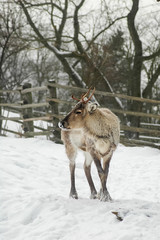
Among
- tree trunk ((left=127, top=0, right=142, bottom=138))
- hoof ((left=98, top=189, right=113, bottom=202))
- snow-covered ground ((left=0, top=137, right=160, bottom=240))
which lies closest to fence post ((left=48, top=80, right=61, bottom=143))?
snow-covered ground ((left=0, top=137, right=160, bottom=240))

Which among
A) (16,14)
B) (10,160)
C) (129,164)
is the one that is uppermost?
(16,14)

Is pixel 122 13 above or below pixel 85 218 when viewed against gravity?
above

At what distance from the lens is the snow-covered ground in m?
2.54

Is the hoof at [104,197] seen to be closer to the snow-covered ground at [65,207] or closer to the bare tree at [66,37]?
the snow-covered ground at [65,207]

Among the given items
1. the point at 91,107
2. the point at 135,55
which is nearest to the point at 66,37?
the point at 135,55

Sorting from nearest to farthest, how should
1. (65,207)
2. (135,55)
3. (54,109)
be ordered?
1. (65,207)
2. (54,109)
3. (135,55)

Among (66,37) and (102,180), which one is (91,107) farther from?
(66,37)

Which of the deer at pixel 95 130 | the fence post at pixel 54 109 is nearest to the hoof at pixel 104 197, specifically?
the deer at pixel 95 130

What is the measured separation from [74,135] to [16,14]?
10875 mm

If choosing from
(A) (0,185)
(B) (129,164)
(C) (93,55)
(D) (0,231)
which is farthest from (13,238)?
(C) (93,55)

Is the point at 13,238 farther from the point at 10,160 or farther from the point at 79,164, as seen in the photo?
the point at 79,164

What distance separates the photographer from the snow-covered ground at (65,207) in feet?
8.32

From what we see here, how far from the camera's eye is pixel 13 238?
256cm

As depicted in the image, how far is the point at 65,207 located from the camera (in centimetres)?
314
